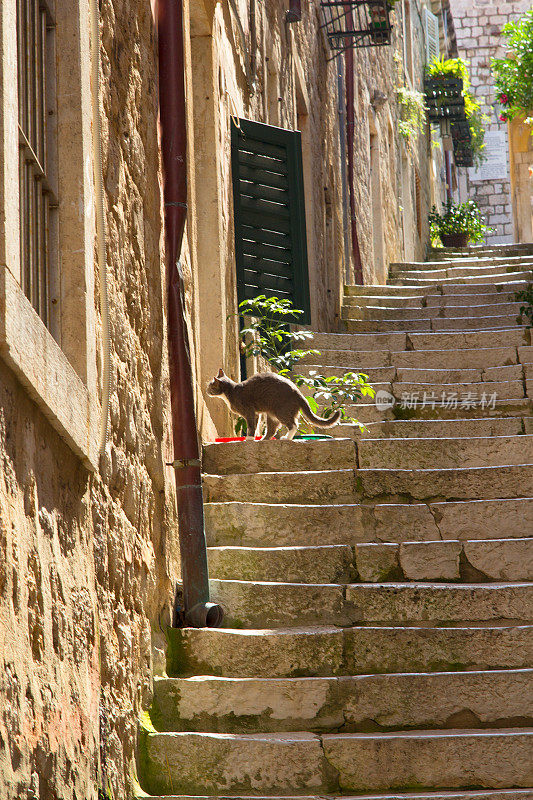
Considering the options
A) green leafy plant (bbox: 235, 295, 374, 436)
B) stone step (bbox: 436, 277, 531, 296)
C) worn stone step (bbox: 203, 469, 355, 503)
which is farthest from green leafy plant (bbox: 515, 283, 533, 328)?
worn stone step (bbox: 203, 469, 355, 503)

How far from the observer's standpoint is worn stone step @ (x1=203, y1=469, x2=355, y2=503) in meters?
5.03

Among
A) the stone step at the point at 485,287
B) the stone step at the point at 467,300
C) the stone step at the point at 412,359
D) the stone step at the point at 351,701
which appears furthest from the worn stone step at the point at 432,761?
the stone step at the point at 485,287

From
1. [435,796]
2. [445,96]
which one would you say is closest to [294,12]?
[435,796]

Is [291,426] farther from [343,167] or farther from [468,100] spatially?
[468,100]

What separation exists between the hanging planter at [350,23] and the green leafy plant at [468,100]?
26.5 feet

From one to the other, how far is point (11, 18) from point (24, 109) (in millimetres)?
442

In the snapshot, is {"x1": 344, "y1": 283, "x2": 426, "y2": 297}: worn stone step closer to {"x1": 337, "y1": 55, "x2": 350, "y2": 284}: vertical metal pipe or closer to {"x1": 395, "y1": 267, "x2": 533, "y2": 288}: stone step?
{"x1": 337, "y1": 55, "x2": 350, "y2": 284}: vertical metal pipe

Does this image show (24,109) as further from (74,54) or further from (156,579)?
(156,579)

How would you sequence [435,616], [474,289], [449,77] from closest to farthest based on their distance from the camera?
[435,616], [474,289], [449,77]

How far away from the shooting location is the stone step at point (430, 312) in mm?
9969

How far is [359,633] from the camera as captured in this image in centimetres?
401

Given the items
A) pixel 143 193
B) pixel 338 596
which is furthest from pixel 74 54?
pixel 338 596

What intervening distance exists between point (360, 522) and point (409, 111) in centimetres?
1420

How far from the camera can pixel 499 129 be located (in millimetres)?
26844
